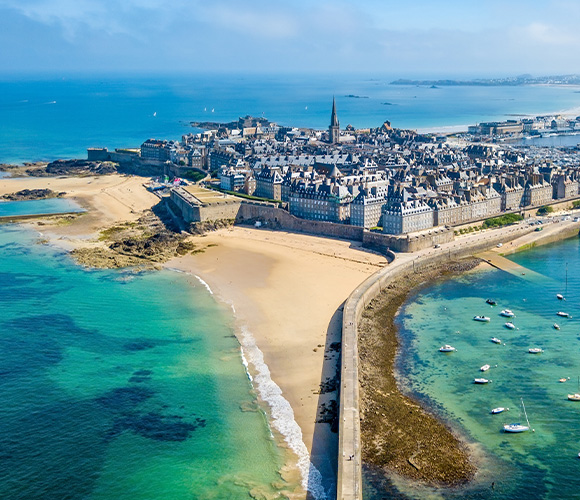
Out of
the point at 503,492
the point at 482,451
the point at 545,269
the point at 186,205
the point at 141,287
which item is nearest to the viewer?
the point at 503,492

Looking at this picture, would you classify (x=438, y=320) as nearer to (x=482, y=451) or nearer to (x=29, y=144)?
(x=482, y=451)

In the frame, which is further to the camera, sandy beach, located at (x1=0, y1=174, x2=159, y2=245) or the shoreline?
sandy beach, located at (x1=0, y1=174, x2=159, y2=245)

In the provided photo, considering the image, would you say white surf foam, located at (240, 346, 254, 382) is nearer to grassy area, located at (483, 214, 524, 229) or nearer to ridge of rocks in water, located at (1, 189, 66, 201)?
grassy area, located at (483, 214, 524, 229)

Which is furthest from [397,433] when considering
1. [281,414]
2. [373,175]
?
[373,175]

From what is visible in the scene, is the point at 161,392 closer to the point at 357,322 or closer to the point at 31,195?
the point at 357,322

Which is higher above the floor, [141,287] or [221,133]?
[221,133]

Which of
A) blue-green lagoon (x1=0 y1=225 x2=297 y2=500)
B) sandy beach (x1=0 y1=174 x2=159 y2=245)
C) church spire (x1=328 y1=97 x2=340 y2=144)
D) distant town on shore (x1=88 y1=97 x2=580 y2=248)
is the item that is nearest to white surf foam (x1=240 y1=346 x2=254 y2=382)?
blue-green lagoon (x1=0 y1=225 x2=297 y2=500)

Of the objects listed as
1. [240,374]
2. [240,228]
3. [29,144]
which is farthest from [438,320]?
[29,144]

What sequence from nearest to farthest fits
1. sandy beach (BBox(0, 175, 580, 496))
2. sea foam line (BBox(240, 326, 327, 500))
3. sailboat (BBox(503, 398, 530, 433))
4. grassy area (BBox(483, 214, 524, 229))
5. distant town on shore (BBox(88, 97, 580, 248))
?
sea foam line (BBox(240, 326, 327, 500)), sailboat (BBox(503, 398, 530, 433)), sandy beach (BBox(0, 175, 580, 496)), distant town on shore (BBox(88, 97, 580, 248)), grassy area (BBox(483, 214, 524, 229))
